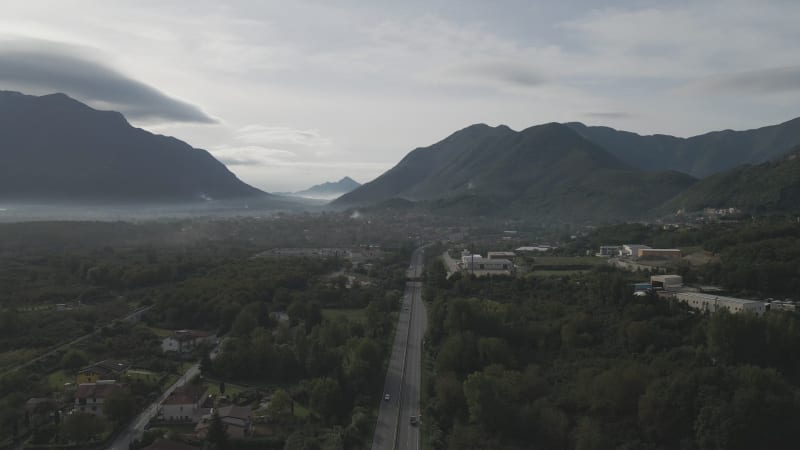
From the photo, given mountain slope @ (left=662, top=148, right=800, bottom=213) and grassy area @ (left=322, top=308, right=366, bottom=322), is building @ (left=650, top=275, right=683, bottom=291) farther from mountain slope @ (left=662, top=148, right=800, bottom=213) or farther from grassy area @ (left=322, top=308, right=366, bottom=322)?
Result: mountain slope @ (left=662, top=148, right=800, bottom=213)

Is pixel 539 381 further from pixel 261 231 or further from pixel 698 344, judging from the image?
pixel 261 231

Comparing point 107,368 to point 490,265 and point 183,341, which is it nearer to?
point 183,341

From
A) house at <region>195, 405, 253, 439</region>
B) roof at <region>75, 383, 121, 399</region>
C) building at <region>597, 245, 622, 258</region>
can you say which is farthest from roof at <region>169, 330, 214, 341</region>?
building at <region>597, 245, 622, 258</region>

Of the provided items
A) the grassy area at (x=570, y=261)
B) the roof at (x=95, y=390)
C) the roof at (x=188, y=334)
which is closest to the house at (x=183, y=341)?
the roof at (x=188, y=334)

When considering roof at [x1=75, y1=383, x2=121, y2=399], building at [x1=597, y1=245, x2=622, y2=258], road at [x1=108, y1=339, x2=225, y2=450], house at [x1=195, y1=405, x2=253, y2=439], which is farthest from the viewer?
building at [x1=597, y1=245, x2=622, y2=258]

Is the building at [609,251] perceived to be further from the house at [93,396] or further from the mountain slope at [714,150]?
the mountain slope at [714,150]

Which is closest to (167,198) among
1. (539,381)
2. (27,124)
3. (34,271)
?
(27,124)
